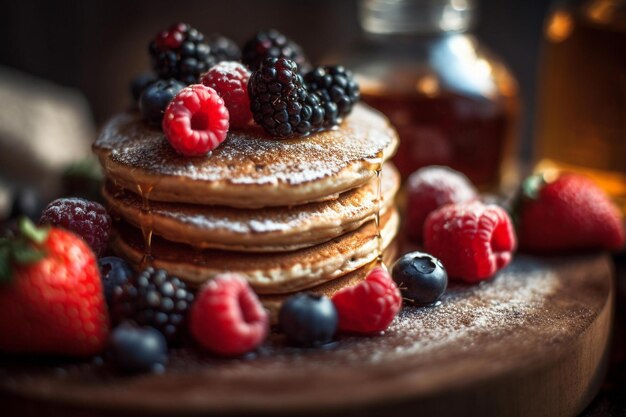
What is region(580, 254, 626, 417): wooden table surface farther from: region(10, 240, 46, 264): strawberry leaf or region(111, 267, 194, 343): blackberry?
region(10, 240, 46, 264): strawberry leaf

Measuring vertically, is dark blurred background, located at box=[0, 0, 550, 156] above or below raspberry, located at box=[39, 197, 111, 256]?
below

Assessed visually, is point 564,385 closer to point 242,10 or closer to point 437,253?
point 437,253

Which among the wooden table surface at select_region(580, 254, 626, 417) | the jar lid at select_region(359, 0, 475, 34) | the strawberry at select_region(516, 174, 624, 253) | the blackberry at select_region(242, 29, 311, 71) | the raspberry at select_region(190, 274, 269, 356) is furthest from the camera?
the jar lid at select_region(359, 0, 475, 34)

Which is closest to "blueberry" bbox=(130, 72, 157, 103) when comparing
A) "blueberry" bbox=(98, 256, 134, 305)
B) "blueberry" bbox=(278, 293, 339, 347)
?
"blueberry" bbox=(98, 256, 134, 305)

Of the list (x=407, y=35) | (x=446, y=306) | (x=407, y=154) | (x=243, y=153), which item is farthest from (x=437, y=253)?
(x=407, y=35)

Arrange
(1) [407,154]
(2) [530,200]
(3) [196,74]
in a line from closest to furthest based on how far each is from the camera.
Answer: (3) [196,74] < (2) [530,200] < (1) [407,154]

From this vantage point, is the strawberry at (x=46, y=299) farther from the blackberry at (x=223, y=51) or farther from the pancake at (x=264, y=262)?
the blackberry at (x=223, y=51)
